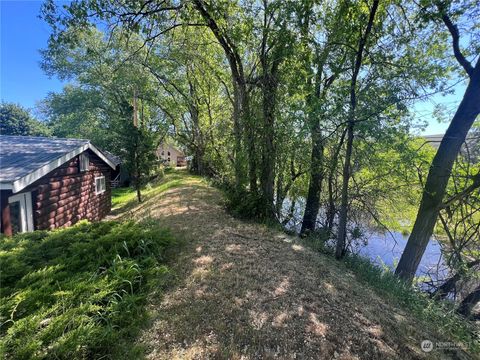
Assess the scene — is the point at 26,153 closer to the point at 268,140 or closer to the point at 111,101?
the point at 268,140

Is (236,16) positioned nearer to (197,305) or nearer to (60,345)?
(197,305)

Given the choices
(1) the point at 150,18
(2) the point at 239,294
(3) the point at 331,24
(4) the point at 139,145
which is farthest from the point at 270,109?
(4) the point at 139,145

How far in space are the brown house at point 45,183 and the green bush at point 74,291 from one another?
1.59m

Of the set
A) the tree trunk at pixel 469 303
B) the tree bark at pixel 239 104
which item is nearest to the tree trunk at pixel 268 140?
the tree bark at pixel 239 104

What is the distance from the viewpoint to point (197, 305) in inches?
117

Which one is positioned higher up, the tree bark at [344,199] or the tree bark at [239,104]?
the tree bark at [239,104]

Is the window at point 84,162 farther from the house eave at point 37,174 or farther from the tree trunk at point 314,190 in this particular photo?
the tree trunk at point 314,190

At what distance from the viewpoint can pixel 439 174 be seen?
494cm

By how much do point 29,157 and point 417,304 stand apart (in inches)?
331

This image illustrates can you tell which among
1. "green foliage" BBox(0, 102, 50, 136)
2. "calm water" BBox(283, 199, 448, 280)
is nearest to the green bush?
"calm water" BBox(283, 199, 448, 280)

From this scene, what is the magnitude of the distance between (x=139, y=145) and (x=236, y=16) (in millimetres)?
8124

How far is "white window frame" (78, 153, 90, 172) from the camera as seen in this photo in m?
7.73

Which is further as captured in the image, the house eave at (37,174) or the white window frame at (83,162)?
the white window frame at (83,162)

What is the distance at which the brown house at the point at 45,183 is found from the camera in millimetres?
4676
